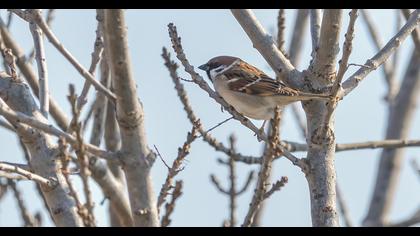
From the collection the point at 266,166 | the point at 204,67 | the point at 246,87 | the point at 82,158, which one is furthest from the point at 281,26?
the point at 82,158

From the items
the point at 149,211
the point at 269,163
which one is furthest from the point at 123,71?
the point at 269,163

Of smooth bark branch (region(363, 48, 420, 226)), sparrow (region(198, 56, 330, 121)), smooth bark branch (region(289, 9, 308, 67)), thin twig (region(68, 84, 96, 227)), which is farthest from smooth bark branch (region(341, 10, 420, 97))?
smooth bark branch (region(363, 48, 420, 226))

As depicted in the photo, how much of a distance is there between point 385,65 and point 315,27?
251 cm

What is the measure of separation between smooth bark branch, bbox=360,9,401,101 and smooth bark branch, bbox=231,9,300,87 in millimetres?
2334

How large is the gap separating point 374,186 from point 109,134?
2.45 metres

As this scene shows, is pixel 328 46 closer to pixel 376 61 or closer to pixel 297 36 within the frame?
pixel 376 61

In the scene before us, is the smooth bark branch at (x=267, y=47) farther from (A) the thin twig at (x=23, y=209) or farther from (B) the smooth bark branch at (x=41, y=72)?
(A) the thin twig at (x=23, y=209)

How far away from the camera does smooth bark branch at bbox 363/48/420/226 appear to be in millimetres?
5805

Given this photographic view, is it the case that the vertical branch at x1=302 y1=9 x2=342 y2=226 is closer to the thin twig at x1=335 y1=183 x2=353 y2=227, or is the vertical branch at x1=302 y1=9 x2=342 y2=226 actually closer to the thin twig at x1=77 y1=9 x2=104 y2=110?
the thin twig at x1=77 y1=9 x2=104 y2=110

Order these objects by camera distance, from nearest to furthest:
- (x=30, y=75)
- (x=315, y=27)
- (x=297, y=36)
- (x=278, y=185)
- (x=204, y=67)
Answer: (x=278, y=185)
(x=315, y=27)
(x=30, y=75)
(x=204, y=67)
(x=297, y=36)

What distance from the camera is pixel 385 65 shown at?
5.75 meters

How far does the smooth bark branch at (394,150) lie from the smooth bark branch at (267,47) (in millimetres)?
2795

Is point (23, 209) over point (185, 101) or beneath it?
beneath

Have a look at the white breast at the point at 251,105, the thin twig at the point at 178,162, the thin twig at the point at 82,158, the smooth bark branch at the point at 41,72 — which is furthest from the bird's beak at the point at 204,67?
the thin twig at the point at 82,158
